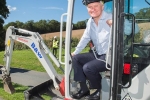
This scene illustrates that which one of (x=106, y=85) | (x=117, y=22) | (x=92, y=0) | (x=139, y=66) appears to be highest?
(x=92, y=0)

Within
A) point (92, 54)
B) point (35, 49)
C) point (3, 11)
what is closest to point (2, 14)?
point (3, 11)

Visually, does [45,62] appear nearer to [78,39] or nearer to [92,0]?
[78,39]

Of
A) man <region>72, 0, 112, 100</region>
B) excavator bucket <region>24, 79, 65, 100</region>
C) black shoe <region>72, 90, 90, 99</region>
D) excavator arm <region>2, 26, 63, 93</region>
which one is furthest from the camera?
excavator arm <region>2, 26, 63, 93</region>

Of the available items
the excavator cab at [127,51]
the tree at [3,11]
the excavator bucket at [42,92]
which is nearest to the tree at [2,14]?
the tree at [3,11]

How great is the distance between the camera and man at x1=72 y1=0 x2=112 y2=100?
3.60 meters

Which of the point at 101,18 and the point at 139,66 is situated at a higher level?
the point at 101,18

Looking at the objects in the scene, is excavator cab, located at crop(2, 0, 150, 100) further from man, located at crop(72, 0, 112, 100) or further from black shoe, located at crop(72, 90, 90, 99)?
black shoe, located at crop(72, 90, 90, 99)

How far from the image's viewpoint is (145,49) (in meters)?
3.33

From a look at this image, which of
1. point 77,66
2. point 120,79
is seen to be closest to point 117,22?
point 120,79

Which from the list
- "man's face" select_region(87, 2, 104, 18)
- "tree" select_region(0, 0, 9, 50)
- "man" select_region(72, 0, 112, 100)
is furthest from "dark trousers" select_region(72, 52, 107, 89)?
"tree" select_region(0, 0, 9, 50)

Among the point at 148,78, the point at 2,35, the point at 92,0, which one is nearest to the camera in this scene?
the point at 148,78

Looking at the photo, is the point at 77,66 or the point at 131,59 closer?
the point at 131,59

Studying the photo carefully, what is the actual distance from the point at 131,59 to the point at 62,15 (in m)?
1.18

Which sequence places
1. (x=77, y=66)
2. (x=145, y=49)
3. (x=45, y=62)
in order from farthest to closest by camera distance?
(x=45, y=62) → (x=77, y=66) → (x=145, y=49)
